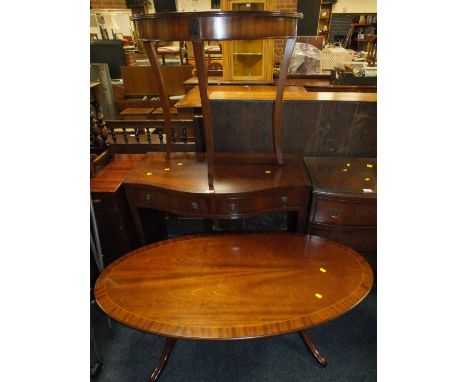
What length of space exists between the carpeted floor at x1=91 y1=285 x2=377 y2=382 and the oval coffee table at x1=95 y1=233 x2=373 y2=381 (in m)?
0.08

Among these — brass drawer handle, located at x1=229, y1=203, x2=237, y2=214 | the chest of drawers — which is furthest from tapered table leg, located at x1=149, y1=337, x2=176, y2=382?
the chest of drawers

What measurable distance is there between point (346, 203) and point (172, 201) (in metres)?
0.83

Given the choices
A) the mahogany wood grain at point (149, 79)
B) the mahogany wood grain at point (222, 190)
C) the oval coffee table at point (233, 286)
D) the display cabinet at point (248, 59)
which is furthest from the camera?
the mahogany wood grain at point (149, 79)

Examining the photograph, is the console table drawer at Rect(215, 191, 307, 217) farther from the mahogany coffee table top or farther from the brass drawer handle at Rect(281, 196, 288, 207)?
the mahogany coffee table top

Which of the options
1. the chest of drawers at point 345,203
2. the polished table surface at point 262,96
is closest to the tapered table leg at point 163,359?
the chest of drawers at point 345,203

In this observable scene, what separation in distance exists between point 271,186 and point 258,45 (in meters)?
1.94

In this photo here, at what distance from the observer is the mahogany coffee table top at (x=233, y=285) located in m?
0.96

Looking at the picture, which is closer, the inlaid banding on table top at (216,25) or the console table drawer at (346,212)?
the inlaid banding on table top at (216,25)

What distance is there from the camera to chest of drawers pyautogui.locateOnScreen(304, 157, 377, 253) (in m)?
1.39

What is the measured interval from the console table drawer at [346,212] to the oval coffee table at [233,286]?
17 cm

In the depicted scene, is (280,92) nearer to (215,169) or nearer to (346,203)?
(215,169)

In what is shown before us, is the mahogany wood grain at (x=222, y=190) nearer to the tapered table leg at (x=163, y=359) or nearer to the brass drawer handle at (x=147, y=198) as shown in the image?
the brass drawer handle at (x=147, y=198)

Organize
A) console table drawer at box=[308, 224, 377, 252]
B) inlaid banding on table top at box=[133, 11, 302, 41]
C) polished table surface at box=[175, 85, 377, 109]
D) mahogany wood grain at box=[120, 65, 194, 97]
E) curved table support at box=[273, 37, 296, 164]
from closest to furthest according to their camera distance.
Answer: inlaid banding on table top at box=[133, 11, 302, 41] < curved table support at box=[273, 37, 296, 164] < console table drawer at box=[308, 224, 377, 252] < polished table surface at box=[175, 85, 377, 109] < mahogany wood grain at box=[120, 65, 194, 97]
